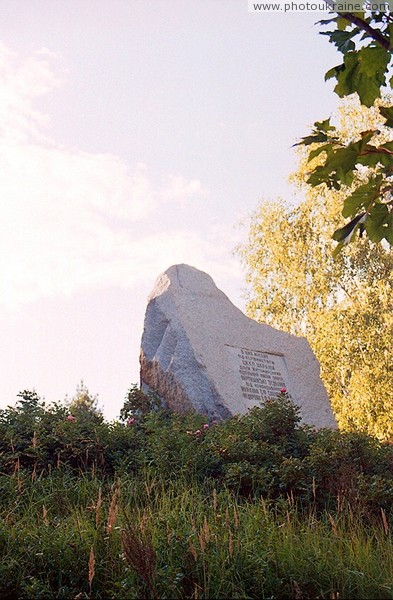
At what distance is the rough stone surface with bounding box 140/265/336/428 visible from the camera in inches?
397

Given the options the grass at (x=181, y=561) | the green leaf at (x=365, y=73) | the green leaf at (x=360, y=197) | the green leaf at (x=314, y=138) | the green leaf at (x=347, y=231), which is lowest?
the grass at (x=181, y=561)

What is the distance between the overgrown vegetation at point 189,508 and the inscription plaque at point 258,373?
1292mm

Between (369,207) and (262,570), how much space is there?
2.02 m

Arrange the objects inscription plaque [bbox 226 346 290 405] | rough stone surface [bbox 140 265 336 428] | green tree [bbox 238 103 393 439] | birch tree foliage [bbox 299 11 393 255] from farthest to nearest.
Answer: green tree [bbox 238 103 393 439] < inscription plaque [bbox 226 346 290 405] < rough stone surface [bbox 140 265 336 428] < birch tree foliage [bbox 299 11 393 255]

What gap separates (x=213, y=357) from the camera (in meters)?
10.5

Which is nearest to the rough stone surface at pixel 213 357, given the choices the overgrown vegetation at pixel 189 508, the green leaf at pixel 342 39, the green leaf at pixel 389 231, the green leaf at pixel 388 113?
the overgrown vegetation at pixel 189 508

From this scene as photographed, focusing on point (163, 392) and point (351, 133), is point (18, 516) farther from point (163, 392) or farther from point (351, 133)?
point (351, 133)

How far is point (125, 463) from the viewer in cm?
719

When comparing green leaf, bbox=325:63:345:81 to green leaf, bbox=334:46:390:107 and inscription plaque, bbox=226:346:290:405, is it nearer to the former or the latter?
green leaf, bbox=334:46:390:107

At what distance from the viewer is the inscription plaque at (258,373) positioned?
35.0 ft

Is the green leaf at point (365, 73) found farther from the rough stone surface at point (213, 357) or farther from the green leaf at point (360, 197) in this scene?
the rough stone surface at point (213, 357)

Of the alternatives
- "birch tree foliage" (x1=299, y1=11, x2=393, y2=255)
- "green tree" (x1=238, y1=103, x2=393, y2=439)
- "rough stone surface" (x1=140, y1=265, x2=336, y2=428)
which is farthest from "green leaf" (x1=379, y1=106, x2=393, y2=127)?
"green tree" (x1=238, y1=103, x2=393, y2=439)

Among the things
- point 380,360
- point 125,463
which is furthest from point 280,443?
point 380,360

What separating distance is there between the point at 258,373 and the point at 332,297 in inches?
→ 365
